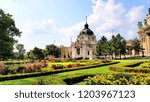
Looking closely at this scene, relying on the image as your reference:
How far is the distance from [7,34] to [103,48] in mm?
9276

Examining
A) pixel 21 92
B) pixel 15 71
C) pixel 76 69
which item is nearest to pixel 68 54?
pixel 76 69

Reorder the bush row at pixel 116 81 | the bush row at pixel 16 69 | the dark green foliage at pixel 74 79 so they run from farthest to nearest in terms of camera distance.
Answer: the bush row at pixel 16 69
the dark green foliage at pixel 74 79
the bush row at pixel 116 81

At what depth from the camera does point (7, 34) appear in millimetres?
22672

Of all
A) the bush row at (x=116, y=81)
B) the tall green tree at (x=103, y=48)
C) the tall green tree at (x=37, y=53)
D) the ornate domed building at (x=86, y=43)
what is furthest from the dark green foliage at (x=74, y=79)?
the tall green tree at (x=37, y=53)

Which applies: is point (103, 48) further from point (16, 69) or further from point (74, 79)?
point (74, 79)

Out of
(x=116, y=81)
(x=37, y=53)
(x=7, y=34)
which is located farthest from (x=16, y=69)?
(x=37, y=53)

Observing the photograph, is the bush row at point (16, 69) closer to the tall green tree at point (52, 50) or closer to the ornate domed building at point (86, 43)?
the ornate domed building at point (86, 43)

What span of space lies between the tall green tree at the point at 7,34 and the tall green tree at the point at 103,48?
23.7ft

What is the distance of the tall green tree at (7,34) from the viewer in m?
21.7

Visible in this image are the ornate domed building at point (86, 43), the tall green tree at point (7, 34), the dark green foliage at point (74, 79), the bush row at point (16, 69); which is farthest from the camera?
the ornate domed building at point (86, 43)

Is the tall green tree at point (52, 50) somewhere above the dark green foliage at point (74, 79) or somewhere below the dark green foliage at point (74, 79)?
above

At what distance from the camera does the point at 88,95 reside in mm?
9547

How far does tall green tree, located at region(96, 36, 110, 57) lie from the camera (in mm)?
27594

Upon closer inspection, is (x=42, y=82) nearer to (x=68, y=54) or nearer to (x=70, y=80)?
(x=70, y=80)
